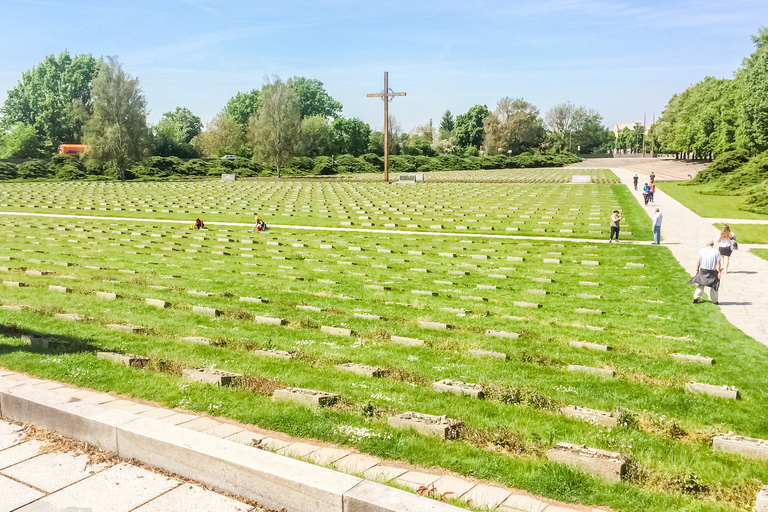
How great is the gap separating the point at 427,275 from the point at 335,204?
22.3 m

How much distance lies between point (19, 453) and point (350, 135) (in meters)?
110

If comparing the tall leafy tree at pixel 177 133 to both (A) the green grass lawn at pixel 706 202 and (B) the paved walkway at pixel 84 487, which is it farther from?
(B) the paved walkway at pixel 84 487

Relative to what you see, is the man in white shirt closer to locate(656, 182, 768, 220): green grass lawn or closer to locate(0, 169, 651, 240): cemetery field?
locate(0, 169, 651, 240): cemetery field

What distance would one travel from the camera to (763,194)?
38.8 m

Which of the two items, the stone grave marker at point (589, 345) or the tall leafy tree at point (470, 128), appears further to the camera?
the tall leafy tree at point (470, 128)

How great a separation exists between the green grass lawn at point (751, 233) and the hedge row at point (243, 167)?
204 feet

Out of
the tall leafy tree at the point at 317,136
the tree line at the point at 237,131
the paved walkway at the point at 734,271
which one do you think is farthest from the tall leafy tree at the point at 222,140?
the paved walkway at the point at 734,271

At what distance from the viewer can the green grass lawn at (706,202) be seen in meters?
36.6

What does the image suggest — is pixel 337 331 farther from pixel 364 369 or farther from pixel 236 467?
pixel 236 467

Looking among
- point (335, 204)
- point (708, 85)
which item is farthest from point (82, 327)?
point (708, 85)

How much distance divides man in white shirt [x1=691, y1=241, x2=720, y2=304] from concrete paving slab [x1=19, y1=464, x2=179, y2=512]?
14.6 metres

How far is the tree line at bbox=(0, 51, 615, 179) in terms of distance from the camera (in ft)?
259

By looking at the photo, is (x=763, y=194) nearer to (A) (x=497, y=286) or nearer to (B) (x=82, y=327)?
(A) (x=497, y=286)

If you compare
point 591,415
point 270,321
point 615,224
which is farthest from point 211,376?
point 615,224
